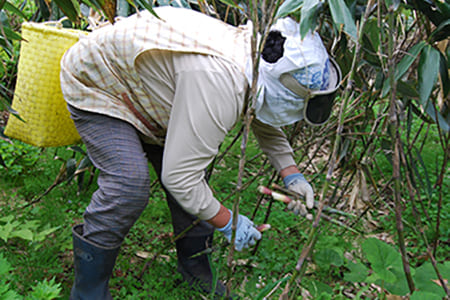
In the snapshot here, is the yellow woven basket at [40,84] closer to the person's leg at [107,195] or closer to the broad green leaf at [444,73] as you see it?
the person's leg at [107,195]

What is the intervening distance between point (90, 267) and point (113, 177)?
0.38 meters

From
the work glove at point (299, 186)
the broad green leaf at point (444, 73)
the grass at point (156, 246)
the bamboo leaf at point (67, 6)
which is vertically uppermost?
the bamboo leaf at point (67, 6)

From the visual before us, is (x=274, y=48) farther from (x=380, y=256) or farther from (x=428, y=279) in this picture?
(x=428, y=279)

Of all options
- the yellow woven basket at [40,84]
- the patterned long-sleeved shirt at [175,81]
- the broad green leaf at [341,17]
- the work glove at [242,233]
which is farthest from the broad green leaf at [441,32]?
the yellow woven basket at [40,84]

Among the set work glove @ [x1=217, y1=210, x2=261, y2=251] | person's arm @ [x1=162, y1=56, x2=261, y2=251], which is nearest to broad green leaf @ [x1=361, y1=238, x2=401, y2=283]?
work glove @ [x1=217, y1=210, x2=261, y2=251]

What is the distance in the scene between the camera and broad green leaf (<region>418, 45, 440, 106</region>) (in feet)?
4.69

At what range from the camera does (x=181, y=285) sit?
199cm

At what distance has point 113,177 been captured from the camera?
154cm

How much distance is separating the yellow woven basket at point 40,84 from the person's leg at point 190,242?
433 mm

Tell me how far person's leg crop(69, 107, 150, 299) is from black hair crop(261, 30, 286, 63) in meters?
0.56

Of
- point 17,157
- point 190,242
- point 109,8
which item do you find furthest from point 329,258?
point 17,157

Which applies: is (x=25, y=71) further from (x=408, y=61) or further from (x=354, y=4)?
(x=408, y=61)

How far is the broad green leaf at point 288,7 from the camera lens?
4.39 feet

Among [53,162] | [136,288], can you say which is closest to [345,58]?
[136,288]
